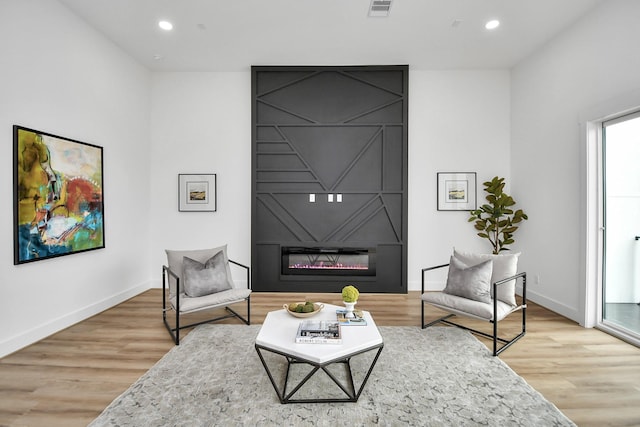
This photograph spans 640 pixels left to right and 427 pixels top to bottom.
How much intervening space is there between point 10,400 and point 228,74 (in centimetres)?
461

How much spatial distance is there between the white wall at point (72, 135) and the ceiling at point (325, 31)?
0.42 m

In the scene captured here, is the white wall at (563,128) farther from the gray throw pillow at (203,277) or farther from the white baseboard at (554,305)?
the gray throw pillow at (203,277)

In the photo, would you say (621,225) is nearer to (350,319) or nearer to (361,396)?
(350,319)

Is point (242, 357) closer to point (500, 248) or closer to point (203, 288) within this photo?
point (203, 288)

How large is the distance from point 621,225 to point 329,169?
352 centimetres

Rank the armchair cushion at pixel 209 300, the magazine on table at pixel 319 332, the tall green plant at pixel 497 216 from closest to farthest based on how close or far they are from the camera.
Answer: the magazine on table at pixel 319 332 < the armchair cushion at pixel 209 300 < the tall green plant at pixel 497 216

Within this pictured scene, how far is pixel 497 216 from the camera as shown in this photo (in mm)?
4625

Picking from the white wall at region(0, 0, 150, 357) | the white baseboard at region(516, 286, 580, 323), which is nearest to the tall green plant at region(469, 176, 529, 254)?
the white baseboard at region(516, 286, 580, 323)

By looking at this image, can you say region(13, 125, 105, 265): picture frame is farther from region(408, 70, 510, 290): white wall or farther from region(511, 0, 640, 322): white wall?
region(511, 0, 640, 322): white wall

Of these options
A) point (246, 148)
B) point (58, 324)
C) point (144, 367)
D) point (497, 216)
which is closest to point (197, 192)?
point (246, 148)

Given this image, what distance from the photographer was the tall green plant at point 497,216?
460cm

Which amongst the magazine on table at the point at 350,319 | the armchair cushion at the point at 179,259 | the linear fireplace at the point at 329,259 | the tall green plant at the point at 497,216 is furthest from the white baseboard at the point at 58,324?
the tall green plant at the point at 497,216

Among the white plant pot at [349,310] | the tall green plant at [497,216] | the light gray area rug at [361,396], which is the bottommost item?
the light gray area rug at [361,396]

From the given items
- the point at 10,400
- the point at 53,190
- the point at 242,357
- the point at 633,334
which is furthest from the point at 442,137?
the point at 10,400
